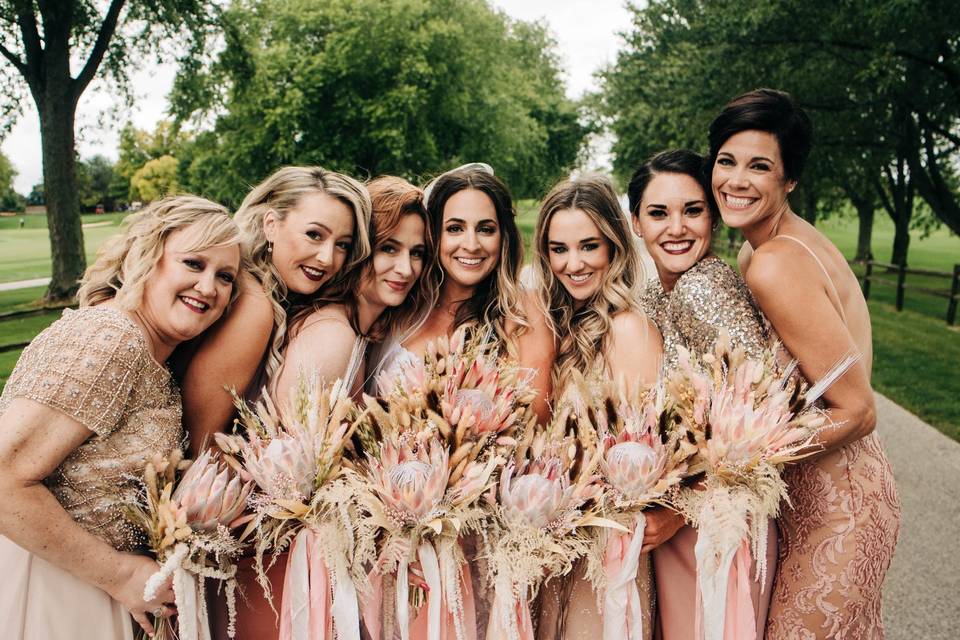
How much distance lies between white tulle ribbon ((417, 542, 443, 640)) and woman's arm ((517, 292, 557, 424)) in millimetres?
1361

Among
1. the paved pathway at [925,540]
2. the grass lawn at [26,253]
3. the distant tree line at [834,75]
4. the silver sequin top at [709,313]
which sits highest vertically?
the distant tree line at [834,75]

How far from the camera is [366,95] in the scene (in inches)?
1078

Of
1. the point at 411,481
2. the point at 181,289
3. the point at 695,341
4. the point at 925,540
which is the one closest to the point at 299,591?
the point at 411,481

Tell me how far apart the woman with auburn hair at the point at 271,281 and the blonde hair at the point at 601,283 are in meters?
0.98

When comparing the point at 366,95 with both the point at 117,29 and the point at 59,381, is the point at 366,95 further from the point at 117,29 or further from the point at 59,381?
the point at 59,381

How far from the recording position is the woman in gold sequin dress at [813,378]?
2490mm

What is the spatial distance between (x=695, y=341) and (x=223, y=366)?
1.92 m

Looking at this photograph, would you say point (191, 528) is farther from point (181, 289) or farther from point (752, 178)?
point (752, 178)

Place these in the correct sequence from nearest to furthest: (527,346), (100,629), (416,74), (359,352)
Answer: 1. (100,629)
2. (359,352)
3. (527,346)
4. (416,74)

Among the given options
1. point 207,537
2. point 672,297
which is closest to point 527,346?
point 672,297

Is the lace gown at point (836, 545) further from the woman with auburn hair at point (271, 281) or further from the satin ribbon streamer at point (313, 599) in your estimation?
the woman with auburn hair at point (271, 281)

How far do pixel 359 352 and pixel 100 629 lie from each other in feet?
5.03

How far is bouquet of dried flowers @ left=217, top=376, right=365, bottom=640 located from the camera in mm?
2008

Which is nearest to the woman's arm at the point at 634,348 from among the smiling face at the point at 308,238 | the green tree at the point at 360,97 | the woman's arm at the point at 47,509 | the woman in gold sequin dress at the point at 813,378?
the woman in gold sequin dress at the point at 813,378
